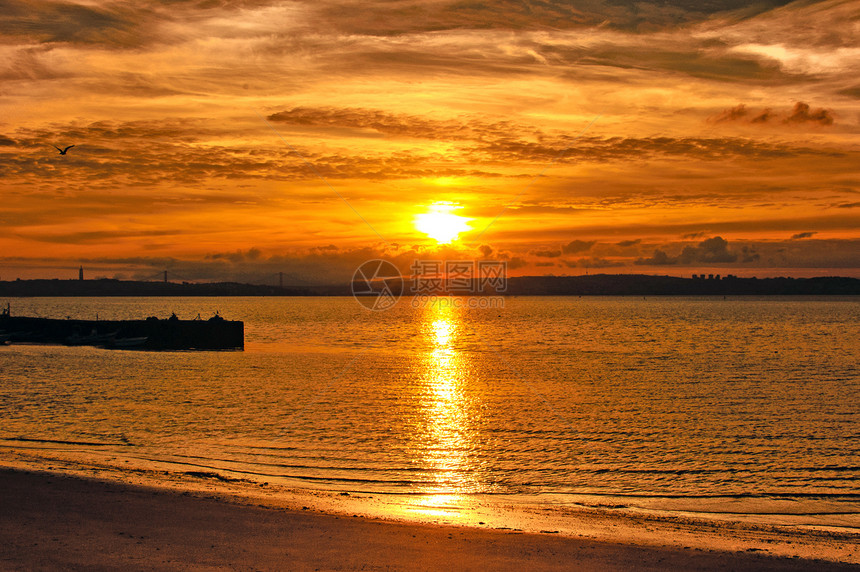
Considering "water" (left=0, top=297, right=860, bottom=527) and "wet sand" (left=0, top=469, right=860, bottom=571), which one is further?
"water" (left=0, top=297, right=860, bottom=527)

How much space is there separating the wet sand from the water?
221 inches

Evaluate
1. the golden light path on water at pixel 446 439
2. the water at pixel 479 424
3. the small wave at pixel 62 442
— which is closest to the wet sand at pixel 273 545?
the golden light path on water at pixel 446 439

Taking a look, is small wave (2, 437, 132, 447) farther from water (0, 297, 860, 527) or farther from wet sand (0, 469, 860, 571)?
wet sand (0, 469, 860, 571)

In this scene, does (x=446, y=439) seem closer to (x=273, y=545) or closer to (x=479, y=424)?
(x=479, y=424)

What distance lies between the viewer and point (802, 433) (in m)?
28.1

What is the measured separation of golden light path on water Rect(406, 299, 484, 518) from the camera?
17.6 meters

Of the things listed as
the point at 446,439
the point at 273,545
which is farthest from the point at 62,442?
the point at 273,545

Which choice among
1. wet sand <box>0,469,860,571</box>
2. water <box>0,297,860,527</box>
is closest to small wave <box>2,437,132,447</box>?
water <box>0,297,860,527</box>

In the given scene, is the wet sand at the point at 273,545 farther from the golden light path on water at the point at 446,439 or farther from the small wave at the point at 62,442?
the small wave at the point at 62,442

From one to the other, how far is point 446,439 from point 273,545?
15.8 m

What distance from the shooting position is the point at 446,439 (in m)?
27.2

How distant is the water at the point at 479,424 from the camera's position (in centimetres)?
2020

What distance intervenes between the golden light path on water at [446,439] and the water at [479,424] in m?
0.14

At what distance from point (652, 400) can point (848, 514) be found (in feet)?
71.3
